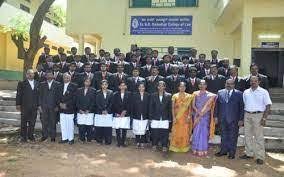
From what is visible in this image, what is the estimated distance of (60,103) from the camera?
1209 cm

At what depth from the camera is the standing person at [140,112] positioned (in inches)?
457

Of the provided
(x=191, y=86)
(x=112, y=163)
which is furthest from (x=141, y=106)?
(x=112, y=163)

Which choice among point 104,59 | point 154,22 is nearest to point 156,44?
point 154,22

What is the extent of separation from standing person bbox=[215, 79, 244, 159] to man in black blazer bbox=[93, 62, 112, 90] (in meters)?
3.19

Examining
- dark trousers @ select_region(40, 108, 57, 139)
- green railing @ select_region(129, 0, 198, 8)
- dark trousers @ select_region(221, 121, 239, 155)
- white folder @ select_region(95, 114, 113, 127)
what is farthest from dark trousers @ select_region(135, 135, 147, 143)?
green railing @ select_region(129, 0, 198, 8)

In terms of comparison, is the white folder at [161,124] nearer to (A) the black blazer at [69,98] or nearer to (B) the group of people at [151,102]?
(B) the group of people at [151,102]

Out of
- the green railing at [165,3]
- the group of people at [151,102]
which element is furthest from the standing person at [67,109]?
the green railing at [165,3]

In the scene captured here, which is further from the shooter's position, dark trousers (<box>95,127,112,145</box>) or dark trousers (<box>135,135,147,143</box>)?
dark trousers (<box>95,127,112,145</box>)

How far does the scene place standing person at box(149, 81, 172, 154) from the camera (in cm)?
1138

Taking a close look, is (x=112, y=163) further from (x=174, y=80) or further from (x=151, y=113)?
(x=174, y=80)

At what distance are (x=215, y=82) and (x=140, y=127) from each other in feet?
7.27

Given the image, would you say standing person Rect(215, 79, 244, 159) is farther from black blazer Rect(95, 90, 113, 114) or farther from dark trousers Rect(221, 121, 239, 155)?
black blazer Rect(95, 90, 113, 114)

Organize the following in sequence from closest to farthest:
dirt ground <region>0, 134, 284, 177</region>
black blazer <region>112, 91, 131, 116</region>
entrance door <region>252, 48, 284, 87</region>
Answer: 1. dirt ground <region>0, 134, 284, 177</region>
2. black blazer <region>112, 91, 131, 116</region>
3. entrance door <region>252, 48, 284, 87</region>

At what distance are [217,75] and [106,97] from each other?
285cm
